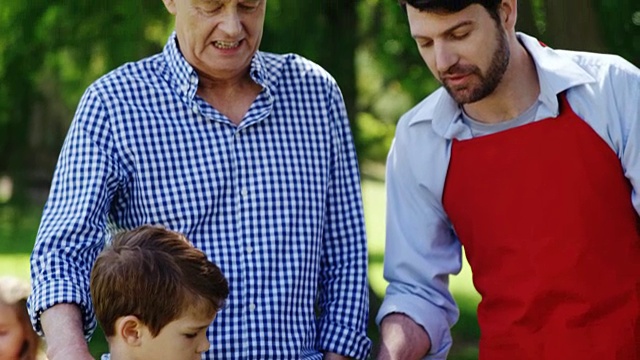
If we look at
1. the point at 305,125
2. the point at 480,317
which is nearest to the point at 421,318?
the point at 480,317

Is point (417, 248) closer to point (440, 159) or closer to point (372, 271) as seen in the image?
point (440, 159)

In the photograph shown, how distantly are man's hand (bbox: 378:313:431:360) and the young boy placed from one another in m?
0.58

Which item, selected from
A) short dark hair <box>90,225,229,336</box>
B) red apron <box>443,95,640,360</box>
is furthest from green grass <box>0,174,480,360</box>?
short dark hair <box>90,225,229,336</box>

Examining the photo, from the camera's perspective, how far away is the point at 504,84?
10.7ft

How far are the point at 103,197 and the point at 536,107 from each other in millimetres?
1139

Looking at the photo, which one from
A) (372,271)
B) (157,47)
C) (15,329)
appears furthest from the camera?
(372,271)

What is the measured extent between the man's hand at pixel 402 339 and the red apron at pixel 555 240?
0.20 m

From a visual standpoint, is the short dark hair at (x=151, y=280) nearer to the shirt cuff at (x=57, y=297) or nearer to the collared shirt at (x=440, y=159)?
the shirt cuff at (x=57, y=297)

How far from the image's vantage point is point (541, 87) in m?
3.24

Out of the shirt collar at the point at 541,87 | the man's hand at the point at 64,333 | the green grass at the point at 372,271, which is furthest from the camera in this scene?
the green grass at the point at 372,271

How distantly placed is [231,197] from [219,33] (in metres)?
0.42

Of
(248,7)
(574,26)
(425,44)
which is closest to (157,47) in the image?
(574,26)

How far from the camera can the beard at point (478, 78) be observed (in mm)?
3191

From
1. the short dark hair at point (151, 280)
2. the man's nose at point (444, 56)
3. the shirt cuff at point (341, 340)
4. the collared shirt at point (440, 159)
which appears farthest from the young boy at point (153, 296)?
the man's nose at point (444, 56)
